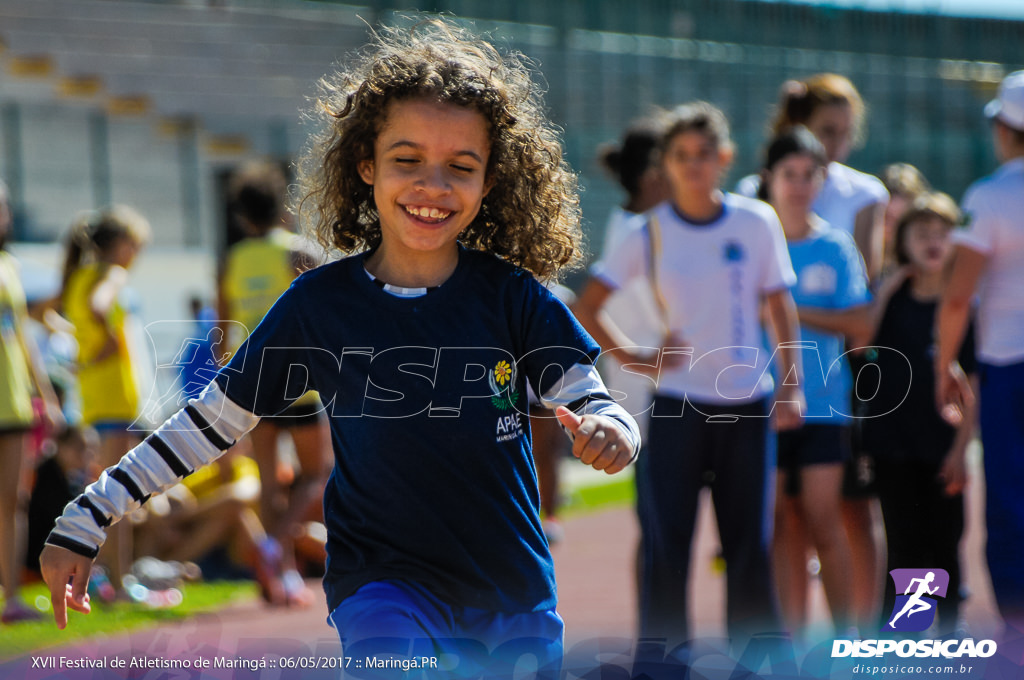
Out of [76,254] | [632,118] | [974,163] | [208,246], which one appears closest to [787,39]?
[632,118]

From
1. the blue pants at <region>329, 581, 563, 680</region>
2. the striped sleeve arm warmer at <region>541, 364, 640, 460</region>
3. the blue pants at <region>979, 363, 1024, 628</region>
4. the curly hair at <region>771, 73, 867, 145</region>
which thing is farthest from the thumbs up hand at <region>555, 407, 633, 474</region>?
the curly hair at <region>771, 73, 867, 145</region>

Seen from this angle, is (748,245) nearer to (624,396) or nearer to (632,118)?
(624,396)

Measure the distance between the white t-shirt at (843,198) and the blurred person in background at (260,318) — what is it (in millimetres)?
2657

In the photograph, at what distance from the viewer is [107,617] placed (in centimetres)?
579

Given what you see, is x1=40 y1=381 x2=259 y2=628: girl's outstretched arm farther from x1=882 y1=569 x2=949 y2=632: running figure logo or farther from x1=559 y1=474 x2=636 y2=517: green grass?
x1=559 y1=474 x2=636 y2=517: green grass

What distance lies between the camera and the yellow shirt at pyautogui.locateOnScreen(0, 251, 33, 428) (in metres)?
5.69

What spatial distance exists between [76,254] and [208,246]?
33.6ft

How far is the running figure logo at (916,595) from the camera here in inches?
173

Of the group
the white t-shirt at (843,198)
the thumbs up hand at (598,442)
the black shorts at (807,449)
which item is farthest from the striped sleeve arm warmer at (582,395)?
the white t-shirt at (843,198)

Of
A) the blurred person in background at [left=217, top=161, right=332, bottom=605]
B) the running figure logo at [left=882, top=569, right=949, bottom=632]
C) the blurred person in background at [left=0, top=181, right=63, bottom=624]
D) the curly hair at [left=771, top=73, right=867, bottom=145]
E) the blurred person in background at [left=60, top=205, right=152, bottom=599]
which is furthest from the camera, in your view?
the blurred person in background at [left=60, top=205, right=152, bottom=599]

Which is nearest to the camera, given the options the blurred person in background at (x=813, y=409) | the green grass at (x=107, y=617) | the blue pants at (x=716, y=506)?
the blue pants at (x=716, y=506)

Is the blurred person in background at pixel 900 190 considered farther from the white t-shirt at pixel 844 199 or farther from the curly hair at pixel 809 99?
the white t-shirt at pixel 844 199

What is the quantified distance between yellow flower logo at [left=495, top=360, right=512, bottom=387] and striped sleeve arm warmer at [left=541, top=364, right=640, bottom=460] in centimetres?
9

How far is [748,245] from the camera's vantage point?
444 cm
